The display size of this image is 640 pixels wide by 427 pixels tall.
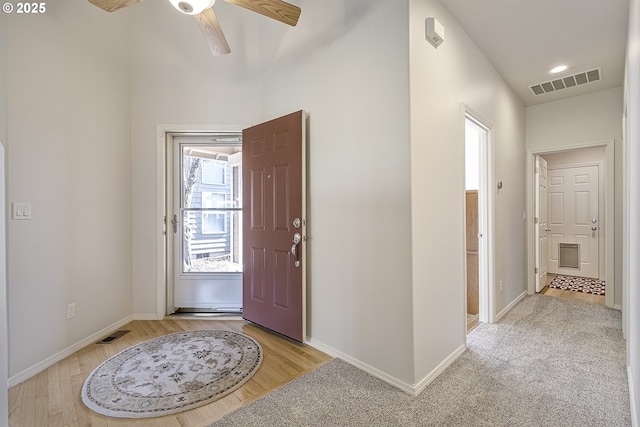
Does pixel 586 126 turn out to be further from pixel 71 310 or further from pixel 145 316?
pixel 71 310

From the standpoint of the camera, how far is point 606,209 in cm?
354

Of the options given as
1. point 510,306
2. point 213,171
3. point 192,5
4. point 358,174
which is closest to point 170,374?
point 358,174

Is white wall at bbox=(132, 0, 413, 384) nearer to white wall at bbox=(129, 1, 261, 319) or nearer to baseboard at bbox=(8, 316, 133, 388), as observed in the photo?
white wall at bbox=(129, 1, 261, 319)

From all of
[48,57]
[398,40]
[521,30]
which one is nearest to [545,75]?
[521,30]

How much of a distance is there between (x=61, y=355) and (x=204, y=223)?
159 cm

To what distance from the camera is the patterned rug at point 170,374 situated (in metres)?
1.72

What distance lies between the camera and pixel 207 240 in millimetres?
3301

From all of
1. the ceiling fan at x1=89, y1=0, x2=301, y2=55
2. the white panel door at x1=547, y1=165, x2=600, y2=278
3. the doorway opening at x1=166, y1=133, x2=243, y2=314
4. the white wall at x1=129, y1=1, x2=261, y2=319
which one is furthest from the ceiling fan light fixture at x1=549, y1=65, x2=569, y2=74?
the doorway opening at x1=166, y1=133, x2=243, y2=314

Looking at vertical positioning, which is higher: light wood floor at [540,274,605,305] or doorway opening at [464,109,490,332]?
doorway opening at [464,109,490,332]

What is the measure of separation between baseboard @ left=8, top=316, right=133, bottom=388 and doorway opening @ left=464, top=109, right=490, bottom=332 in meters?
3.36

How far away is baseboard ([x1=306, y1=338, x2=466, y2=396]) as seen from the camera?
72.3 inches

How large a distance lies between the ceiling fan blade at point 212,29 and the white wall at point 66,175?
4.33 feet

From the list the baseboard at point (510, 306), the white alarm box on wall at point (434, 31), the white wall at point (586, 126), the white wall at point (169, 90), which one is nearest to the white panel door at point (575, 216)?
the white wall at point (586, 126)

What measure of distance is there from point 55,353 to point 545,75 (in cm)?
532
